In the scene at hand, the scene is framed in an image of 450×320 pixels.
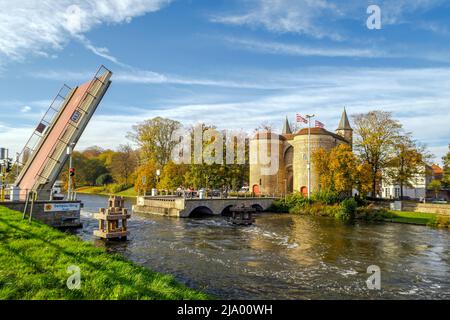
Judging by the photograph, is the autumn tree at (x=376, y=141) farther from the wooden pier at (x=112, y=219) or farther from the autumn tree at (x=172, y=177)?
the wooden pier at (x=112, y=219)

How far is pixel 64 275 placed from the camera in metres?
7.08

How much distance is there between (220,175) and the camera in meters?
41.9

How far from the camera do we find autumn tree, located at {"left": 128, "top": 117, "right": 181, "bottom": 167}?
52.3 m

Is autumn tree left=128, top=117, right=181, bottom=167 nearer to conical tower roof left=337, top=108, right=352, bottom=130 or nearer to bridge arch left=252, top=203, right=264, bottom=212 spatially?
bridge arch left=252, top=203, right=264, bottom=212

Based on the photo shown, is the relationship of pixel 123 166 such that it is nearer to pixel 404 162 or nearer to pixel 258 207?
pixel 258 207

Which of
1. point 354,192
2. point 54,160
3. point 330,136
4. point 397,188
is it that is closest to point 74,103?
point 54,160

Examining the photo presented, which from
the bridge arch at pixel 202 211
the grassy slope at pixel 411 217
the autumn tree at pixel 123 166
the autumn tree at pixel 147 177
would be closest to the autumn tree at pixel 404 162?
the grassy slope at pixel 411 217

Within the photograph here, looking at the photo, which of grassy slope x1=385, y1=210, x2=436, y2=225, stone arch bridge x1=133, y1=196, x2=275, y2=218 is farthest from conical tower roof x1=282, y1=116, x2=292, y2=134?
grassy slope x1=385, y1=210, x2=436, y2=225

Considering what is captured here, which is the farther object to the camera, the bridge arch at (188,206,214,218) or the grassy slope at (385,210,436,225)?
the bridge arch at (188,206,214,218)

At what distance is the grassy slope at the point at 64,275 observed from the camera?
6.09m

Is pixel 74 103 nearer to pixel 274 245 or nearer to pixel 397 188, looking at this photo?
pixel 274 245

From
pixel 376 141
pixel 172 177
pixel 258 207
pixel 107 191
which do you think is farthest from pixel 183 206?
pixel 107 191

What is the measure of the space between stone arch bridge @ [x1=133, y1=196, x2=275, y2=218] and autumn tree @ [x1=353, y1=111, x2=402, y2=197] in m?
15.9

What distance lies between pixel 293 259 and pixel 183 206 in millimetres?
18449
